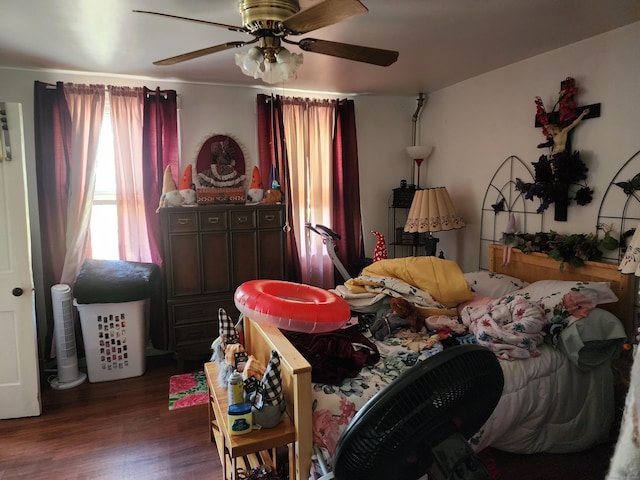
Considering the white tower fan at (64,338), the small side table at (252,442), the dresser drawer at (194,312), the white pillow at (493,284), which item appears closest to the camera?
the small side table at (252,442)

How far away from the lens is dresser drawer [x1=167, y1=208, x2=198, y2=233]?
10.9 feet

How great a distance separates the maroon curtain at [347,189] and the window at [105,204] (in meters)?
2.01

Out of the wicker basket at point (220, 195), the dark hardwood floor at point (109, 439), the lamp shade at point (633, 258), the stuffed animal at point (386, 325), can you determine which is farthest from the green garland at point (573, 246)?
the dark hardwood floor at point (109, 439)

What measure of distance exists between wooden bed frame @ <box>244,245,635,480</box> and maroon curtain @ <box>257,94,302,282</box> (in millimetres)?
1645

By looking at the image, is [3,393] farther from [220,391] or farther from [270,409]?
[270,409]

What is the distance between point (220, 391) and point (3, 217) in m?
1.84

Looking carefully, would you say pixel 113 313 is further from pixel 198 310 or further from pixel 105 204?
pixel 105 204

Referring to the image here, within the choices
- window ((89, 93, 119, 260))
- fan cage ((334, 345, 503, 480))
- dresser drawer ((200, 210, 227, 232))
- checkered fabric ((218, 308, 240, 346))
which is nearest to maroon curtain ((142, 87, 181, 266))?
window ((89, 93, 119, 260))

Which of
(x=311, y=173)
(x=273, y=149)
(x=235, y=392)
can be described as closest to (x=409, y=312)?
(x=235, y=392)

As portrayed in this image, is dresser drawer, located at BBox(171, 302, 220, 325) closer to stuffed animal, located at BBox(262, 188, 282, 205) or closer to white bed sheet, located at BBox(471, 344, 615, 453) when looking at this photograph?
stuffed animal, located at BBox(262, 188, 282, 205)

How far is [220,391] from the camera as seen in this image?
82.0 inches

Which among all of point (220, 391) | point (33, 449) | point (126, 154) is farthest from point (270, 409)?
point (126, 154)

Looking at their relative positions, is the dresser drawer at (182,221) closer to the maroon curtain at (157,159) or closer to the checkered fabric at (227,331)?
the maroon curtain at (157,159)

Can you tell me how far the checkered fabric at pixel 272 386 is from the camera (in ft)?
5.66
